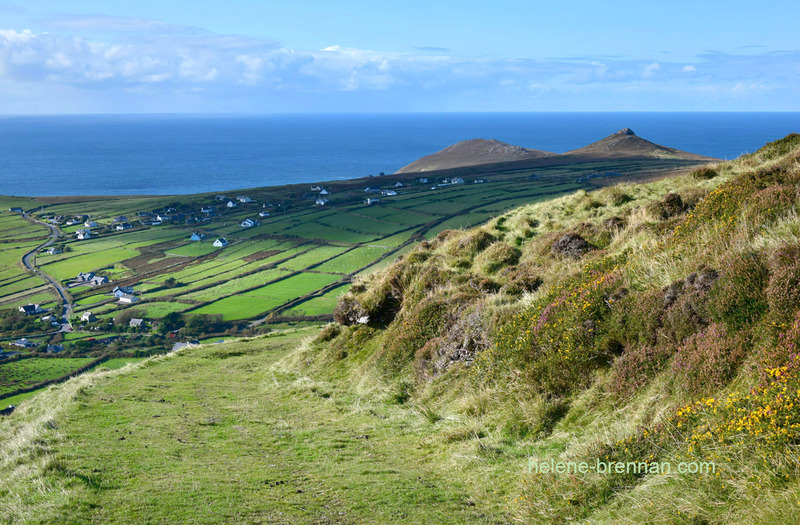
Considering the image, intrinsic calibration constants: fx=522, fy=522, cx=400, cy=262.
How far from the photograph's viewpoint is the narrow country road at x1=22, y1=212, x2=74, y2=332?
68438 millimetres

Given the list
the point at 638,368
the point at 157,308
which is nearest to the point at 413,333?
the point at 638,368

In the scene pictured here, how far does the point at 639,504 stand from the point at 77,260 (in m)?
107

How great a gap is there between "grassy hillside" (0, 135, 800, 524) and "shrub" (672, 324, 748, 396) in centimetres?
3

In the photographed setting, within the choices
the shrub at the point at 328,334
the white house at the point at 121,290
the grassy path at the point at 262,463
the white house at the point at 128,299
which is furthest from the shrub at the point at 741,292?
the white house at the point at 121,290

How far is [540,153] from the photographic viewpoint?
167 metres

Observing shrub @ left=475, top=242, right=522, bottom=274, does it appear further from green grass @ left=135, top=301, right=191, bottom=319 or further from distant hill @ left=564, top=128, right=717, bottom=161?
distant hill @ left=564, top=128, right=717, bottom=161

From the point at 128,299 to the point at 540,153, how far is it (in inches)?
5191

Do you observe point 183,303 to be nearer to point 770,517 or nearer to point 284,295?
point 284,295

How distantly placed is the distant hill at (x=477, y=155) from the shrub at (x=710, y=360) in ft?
524

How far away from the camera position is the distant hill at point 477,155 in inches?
6673

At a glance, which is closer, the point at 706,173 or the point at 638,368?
the point at 638,368

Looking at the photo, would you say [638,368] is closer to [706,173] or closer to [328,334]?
[328,334]

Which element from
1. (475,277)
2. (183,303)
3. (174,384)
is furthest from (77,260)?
(475,277)

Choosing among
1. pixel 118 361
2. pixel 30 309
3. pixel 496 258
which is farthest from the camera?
pixel 30 309
